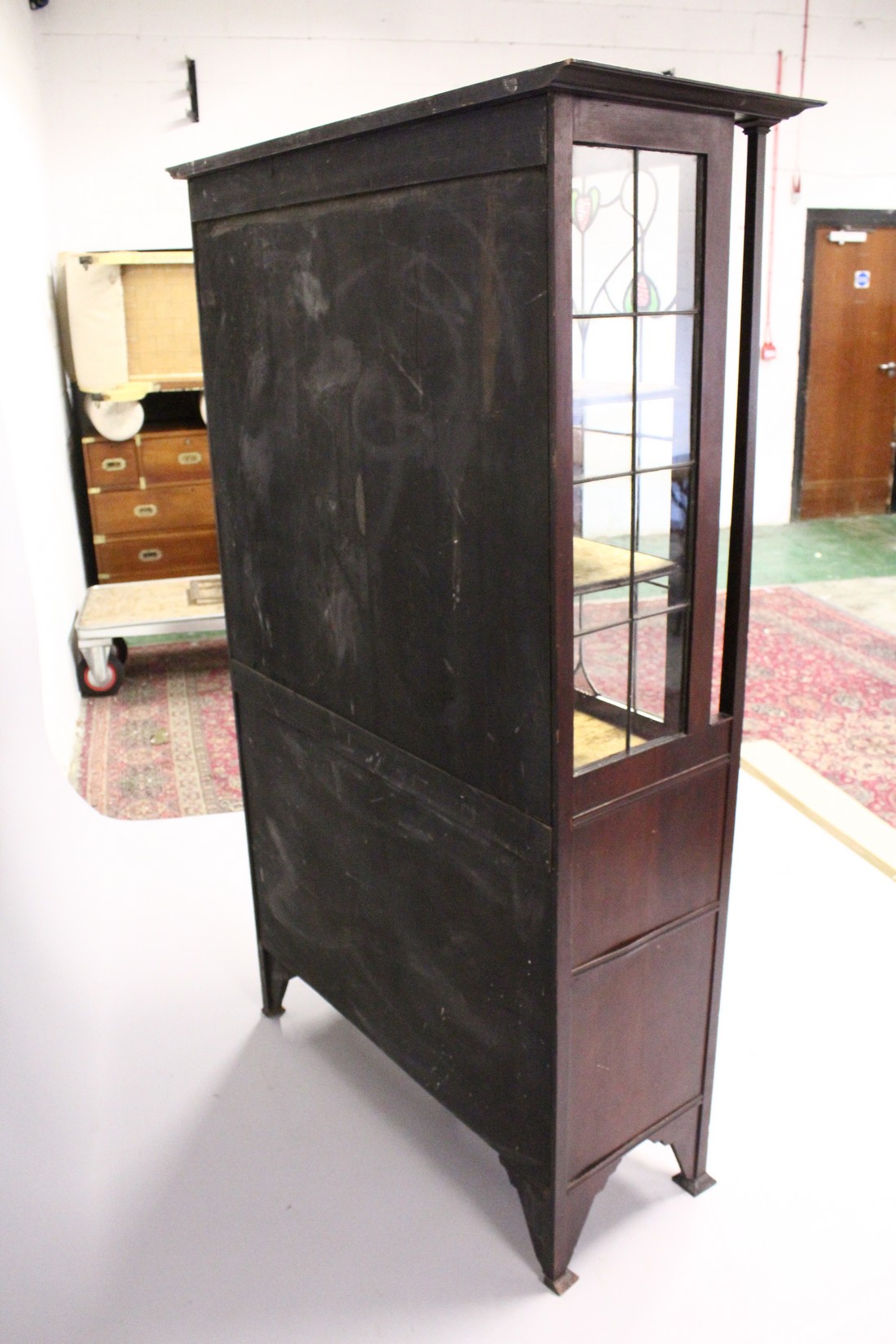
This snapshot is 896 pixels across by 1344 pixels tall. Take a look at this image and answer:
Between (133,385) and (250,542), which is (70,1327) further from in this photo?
(133,385)

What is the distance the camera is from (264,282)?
178cm

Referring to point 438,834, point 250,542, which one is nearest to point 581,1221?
point 438,834

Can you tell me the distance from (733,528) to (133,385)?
3.98 metres

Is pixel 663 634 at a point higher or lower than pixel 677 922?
higher

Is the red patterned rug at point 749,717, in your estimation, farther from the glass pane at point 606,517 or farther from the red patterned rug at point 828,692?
the glass pane at point 606,517

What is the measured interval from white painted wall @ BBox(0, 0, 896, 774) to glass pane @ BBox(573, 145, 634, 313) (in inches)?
134

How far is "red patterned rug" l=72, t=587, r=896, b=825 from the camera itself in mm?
3621

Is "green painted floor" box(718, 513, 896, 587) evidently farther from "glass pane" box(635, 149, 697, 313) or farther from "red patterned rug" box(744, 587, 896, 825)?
"glass pane" box(635, 149, 697, 313)

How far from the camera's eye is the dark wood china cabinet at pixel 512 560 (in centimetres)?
133

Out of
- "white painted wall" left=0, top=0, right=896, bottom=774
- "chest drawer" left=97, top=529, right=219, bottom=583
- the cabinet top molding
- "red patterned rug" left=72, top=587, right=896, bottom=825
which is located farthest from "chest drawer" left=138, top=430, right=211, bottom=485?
the cabinet top molding

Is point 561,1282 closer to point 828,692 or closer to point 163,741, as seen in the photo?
point 163,741

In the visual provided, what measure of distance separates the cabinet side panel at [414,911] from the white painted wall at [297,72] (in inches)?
99.7

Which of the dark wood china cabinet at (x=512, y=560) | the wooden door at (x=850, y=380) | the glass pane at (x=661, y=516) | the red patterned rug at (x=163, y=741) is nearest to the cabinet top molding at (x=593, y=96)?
the dark wood china cabinet at (x=512, y=560)

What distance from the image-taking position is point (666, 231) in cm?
138
